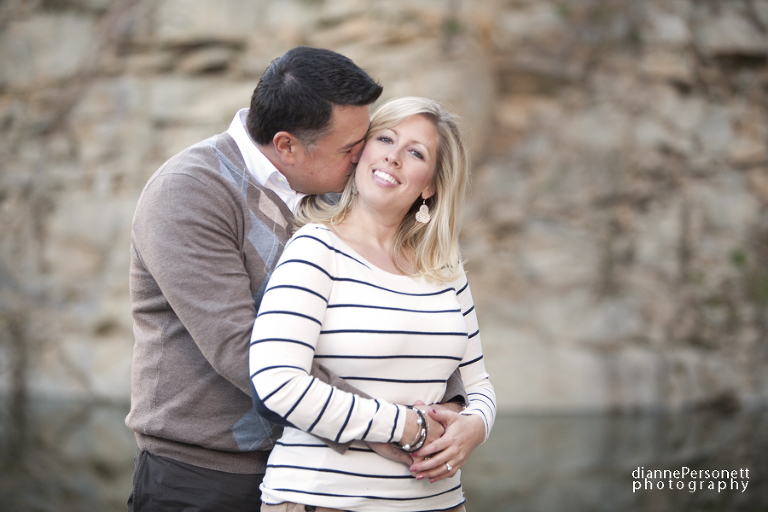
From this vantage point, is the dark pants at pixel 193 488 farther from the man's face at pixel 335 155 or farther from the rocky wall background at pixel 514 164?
the rocky wall background at pixel 514 164

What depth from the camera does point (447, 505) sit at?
62.1 inches

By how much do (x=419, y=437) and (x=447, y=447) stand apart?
8 cm

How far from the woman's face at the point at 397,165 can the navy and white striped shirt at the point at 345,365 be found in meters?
0.17

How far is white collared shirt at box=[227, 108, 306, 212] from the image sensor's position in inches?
66.3

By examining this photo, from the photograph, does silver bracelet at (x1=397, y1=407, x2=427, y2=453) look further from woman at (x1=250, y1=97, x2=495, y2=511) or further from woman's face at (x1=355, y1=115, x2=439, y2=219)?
woman's face at (x1=355, y1=115, x2=439, y2=219)

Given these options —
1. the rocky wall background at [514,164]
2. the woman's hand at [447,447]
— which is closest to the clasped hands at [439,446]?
the woman's hand at [447,447]

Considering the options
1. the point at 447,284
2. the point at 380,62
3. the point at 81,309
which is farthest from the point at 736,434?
the point at 81,309

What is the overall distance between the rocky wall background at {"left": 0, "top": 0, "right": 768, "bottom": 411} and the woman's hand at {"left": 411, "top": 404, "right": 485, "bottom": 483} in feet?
15.7

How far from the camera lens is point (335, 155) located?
173 centimetres

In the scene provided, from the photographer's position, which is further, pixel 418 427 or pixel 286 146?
pixel 286 146

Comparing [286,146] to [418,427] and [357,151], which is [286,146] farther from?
[418,427]

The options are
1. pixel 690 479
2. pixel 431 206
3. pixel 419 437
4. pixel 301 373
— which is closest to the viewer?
pixel 301 373

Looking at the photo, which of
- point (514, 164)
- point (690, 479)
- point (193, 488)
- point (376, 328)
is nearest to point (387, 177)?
point (376, 328)

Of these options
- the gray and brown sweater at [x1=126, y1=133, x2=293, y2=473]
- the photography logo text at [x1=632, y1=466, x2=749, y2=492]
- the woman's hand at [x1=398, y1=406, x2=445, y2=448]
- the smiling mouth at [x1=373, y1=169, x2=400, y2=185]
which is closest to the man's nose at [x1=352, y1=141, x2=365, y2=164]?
the smiling mouth at [x1=373, y1=169, x2=400, y2=185]
